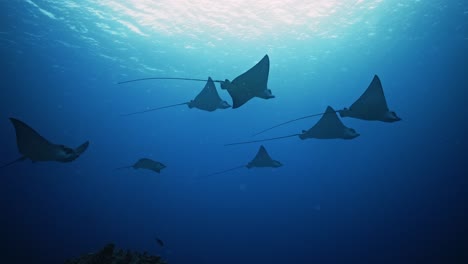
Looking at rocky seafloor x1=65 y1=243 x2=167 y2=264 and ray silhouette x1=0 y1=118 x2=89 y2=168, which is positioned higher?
ray silhouette x1=0 y1=118 x2=89 y2=168

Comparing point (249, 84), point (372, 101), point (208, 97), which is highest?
point (249, 84)

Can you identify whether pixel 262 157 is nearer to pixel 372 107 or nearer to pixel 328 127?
pixel 328 127

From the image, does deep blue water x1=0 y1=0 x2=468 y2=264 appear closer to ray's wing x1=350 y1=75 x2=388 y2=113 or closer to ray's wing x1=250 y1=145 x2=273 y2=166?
ray's wing x1=250 y1=145 x2=273 y2=166

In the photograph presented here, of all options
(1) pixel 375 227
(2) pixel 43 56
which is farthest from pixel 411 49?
(2) pixel 43 56

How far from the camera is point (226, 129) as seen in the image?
161ft

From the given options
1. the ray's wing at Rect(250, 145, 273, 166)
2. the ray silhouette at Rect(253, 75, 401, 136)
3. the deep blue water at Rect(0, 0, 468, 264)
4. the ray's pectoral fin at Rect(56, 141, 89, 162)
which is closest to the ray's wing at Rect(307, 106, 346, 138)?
the ray silhouette at Rect(253, 75, 401, 136)

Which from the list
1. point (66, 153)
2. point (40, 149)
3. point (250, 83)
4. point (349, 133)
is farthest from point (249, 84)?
point (40, 149)

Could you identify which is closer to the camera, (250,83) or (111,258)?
(111,258)

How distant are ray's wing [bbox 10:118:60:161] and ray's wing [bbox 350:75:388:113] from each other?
19.9 feet

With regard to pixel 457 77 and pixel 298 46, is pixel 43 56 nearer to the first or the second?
pixel 298 46

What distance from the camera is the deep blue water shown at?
664 inches

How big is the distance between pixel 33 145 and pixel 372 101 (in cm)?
662

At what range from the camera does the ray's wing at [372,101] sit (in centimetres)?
555

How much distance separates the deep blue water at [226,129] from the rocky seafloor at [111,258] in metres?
11.8
